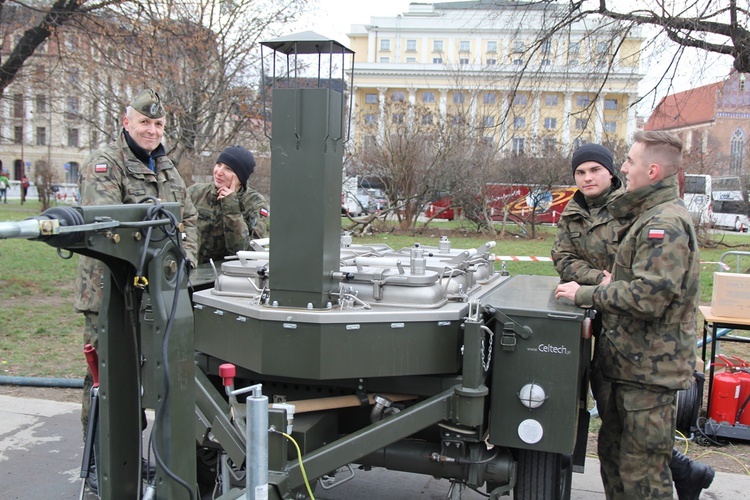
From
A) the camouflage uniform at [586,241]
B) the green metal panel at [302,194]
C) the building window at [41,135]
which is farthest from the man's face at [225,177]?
the building window at [41,135]

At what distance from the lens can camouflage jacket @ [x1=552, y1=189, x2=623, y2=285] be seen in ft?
13.5

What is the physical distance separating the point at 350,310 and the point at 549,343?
89cm

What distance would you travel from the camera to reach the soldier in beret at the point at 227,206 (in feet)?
17.2

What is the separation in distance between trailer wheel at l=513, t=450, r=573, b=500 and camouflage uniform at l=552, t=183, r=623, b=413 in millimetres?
859

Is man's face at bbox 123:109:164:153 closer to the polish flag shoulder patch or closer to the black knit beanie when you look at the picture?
the black knit beanie

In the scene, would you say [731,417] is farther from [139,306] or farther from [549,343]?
[139,306]

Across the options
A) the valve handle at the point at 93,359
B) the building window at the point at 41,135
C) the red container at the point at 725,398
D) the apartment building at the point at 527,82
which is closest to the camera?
the valve handle at the point at 93,359

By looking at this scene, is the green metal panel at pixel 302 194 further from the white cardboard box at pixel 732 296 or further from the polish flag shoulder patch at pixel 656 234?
the white cardboard box at pixel 732 296

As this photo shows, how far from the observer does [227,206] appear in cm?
525

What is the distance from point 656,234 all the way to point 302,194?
1.64 meters

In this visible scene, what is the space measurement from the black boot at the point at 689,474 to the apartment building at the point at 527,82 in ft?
10.7

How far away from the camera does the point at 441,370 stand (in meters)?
3.24

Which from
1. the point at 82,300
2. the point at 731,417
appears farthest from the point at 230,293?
the point at 731,417

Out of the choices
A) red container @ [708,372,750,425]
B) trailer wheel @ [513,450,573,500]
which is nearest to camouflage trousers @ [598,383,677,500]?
trailer wheel @ [513,450,573,500]
